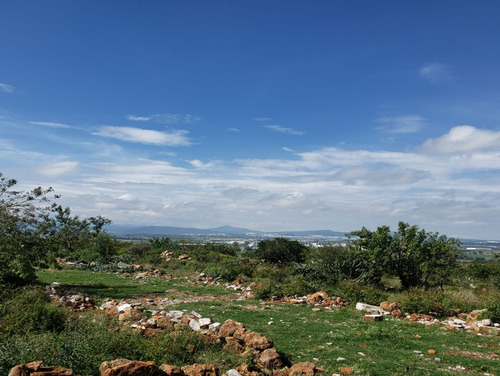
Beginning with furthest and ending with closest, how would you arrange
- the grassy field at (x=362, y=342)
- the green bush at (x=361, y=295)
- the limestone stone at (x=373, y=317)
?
the green bush at (x=361, y=295)
the limestone stone at (x=373, y=317)
the grassy field at (x=362, y=342)

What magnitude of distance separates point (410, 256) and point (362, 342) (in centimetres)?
1159

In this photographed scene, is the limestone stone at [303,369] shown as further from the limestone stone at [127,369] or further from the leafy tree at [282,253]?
the leafy tree at [282,253]

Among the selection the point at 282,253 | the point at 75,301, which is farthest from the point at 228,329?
the point at 282,253

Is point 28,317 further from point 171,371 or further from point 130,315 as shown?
point 171,371

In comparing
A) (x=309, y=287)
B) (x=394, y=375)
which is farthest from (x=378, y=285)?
(x=394, y=375)

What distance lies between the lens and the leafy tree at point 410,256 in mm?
18750

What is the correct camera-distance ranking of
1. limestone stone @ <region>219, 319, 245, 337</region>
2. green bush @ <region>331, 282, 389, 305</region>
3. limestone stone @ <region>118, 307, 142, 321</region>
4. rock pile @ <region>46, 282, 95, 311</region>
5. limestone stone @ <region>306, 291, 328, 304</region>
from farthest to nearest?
1. limestone stone @ <region>306, 291, 328, 304</region>
2. green bush @ <region>331, 282, 389, 305</region>
3. rock pile @ <region>46, 282, 95, 311</region>
4. limestone stone @ <region>118, 307, 142, 321</region>
5. limestone stone @ <region>219, 319, 245, 337</region>

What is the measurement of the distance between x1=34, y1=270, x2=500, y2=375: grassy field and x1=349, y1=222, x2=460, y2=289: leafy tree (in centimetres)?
559

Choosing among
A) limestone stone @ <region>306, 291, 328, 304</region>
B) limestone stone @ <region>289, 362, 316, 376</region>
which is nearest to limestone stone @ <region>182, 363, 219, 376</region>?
limestone stone @ <region>289, 362, 316, 376</region>

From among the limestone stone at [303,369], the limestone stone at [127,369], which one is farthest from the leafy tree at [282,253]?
the limestone stone at [127,369]

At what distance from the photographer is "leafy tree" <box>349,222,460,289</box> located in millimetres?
18750

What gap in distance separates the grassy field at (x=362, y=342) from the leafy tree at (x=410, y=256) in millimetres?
5592

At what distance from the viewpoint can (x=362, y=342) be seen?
8805 mm

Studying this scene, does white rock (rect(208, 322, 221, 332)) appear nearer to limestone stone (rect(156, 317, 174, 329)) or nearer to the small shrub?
limestone stone (rect(156, 317, 174, 329))
